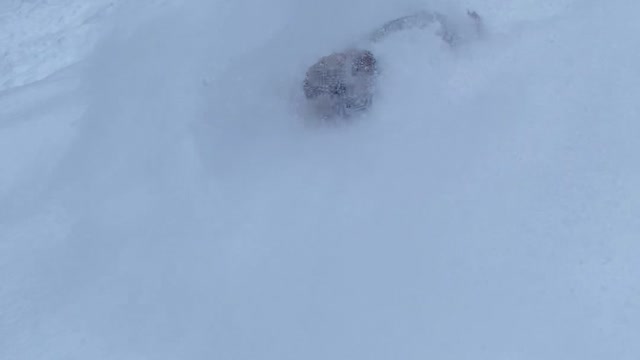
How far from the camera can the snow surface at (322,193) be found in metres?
15.8

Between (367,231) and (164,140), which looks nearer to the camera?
(367,231)

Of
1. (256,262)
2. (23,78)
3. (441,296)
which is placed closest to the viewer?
(441,296)

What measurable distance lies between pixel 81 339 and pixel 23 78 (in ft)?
32.4

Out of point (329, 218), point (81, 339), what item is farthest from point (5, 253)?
point (329, 218)

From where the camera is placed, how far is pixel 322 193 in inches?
699

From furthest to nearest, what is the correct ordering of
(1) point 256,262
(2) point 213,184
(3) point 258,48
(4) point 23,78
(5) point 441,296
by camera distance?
(4) point 23,78 < (3) point 258,48 < (2) point 213,184 < (1) point 256,262 < (5) point 441,296

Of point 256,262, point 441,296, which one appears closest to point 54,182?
point 256,262

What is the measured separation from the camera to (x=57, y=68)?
2162 cm

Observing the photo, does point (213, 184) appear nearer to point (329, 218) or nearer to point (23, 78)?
point (329, 218)

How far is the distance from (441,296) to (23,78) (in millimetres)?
15215

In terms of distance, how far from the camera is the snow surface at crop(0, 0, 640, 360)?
15773mm

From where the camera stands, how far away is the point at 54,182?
18906 millimetres

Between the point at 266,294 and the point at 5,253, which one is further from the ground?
the point at 5,253

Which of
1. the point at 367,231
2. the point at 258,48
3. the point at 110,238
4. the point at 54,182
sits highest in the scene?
the point at 258,48
